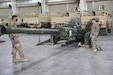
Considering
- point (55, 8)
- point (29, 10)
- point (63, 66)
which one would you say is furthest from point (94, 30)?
point (29, 10)

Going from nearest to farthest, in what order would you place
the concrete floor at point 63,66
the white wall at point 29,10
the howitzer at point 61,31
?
the howitzer at point 61,31 → the concrete floor at point 63,66 → the white wall at point 29,10

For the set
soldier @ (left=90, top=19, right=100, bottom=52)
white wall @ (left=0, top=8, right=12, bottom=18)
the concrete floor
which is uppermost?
white wall @ (left=0, top=8, right=12, bottom=18)

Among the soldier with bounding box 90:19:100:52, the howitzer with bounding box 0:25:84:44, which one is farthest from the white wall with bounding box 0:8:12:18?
the soldier with bounding box 90:19:100:52

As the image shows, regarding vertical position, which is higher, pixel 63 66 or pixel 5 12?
pixel 5 12

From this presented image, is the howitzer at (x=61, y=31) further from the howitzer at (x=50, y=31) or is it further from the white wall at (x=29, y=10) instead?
the white wall at (x=29, y=10)

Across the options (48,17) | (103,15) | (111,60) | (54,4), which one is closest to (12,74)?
(111,60)

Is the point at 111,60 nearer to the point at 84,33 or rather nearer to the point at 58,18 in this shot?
the point at 84,33

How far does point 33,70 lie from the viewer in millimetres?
6344

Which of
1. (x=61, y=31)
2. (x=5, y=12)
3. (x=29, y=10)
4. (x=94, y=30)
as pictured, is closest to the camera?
(x=61, y=31)

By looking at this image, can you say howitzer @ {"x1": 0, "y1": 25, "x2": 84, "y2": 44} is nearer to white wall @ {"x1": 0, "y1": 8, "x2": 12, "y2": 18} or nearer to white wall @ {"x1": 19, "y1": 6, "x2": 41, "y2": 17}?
white wall @ {"x1": 19, "y1": 6, "x2": 41, "y2": 17}

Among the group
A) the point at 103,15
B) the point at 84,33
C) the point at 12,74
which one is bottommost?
the point at 12,74

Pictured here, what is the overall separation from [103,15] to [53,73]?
1109cm

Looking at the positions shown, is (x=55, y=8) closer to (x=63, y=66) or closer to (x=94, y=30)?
(x=94, y=30)

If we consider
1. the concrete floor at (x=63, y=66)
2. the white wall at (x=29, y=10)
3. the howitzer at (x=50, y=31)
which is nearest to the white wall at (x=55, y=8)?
the white wall at (x=29, y=10)
